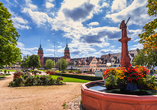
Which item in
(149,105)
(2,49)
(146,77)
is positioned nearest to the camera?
(149,105)

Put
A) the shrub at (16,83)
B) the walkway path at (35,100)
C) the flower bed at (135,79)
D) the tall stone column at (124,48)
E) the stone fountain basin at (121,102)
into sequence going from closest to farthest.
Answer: the stone fountain basin at (121,102) → the flower bed at (135,79) → the walkway path at (35,100) → the tall stone column at (124,48) → the shrub at (16,83)

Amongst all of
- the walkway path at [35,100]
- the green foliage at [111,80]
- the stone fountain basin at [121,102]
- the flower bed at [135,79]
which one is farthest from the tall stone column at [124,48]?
the walkway path at [35,100]

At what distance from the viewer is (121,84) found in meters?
7.25

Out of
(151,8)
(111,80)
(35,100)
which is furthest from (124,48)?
(35,100)

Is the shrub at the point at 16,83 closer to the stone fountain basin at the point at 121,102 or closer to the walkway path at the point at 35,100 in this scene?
the walkway path at the point at 35,100

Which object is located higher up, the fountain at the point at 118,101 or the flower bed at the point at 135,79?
the flower bed at the point at 135,79

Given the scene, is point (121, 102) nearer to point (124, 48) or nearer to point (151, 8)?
point (124, 48)

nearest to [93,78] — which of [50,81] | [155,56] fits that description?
[50,81]

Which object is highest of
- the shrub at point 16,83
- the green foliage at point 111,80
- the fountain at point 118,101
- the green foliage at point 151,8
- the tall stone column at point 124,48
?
the green foliage at point 151,8

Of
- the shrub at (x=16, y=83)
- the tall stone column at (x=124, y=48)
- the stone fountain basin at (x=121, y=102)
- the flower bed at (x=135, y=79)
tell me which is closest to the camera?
the stone fountain basin at (x=121, y=102)

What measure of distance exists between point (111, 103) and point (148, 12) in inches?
463

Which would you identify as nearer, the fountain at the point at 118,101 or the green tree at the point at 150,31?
the fountain at the point at 118,101

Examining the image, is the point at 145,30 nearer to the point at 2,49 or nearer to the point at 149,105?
the point at 149,105

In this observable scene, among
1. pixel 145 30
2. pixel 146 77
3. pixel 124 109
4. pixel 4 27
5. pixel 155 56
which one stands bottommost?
pixel 124 109
